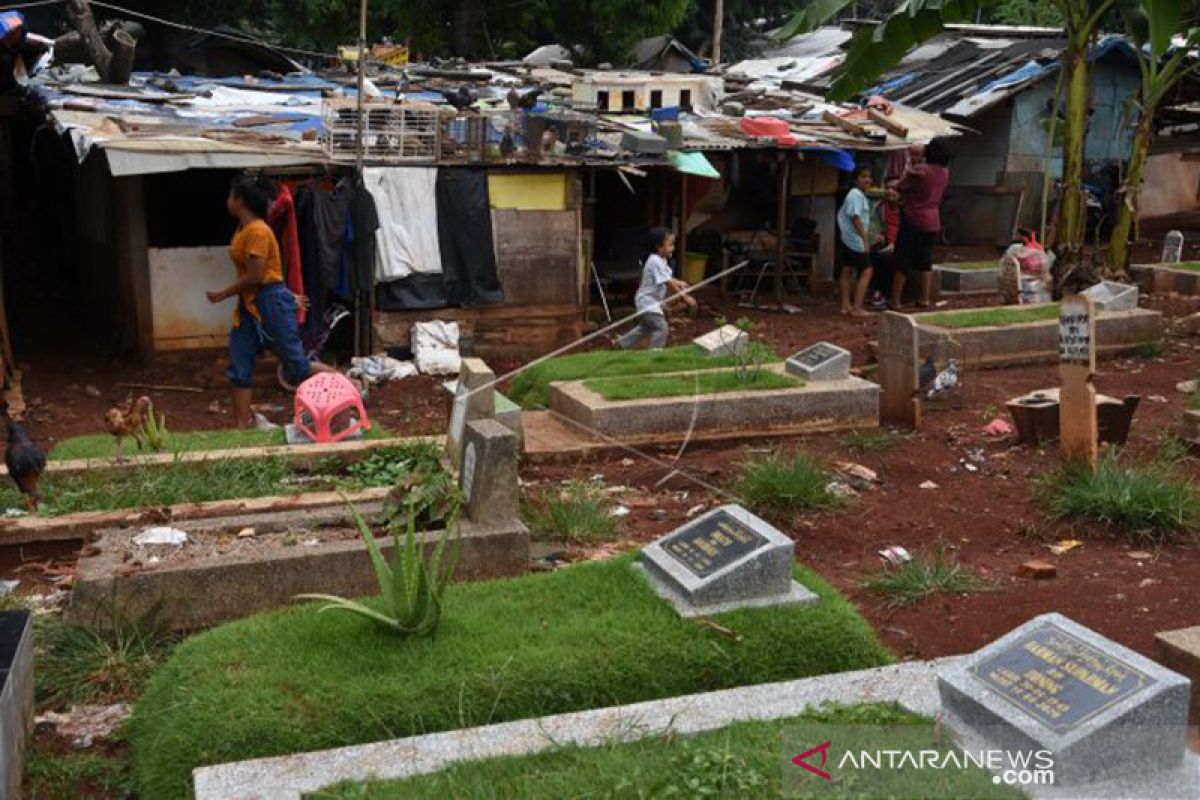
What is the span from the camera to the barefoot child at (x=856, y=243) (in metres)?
16.1

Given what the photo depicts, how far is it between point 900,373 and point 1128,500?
2937mm

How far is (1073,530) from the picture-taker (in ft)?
25.6

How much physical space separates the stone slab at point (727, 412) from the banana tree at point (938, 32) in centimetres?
283

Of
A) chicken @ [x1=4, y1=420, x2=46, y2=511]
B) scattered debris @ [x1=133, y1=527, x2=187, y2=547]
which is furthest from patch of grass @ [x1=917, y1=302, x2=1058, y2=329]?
chicken @ [x1=4, y1=420, x2=46, y2=511]

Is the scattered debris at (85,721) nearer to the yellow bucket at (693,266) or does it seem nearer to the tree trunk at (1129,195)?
the tree trunk at (1129,195)

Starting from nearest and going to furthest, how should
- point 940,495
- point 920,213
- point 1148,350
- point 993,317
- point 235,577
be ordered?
point 235,577 → point 940,495 → point 993,317 → point 1148,350 → point 920,213

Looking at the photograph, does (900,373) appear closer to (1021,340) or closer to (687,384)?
(687,384)

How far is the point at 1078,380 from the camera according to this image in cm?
827

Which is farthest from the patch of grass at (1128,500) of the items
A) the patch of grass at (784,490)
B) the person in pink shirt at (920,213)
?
the person in pink shirt at (920,213)

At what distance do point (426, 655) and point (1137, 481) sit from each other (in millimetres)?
4595

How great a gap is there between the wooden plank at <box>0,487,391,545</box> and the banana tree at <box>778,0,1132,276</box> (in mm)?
5577

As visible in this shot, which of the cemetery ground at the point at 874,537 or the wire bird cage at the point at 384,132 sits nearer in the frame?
the cemetery ground at the point at 874,537

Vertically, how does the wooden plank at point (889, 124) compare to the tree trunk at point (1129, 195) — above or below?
above

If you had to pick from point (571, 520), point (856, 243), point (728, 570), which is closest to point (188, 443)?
point (571, 520)
